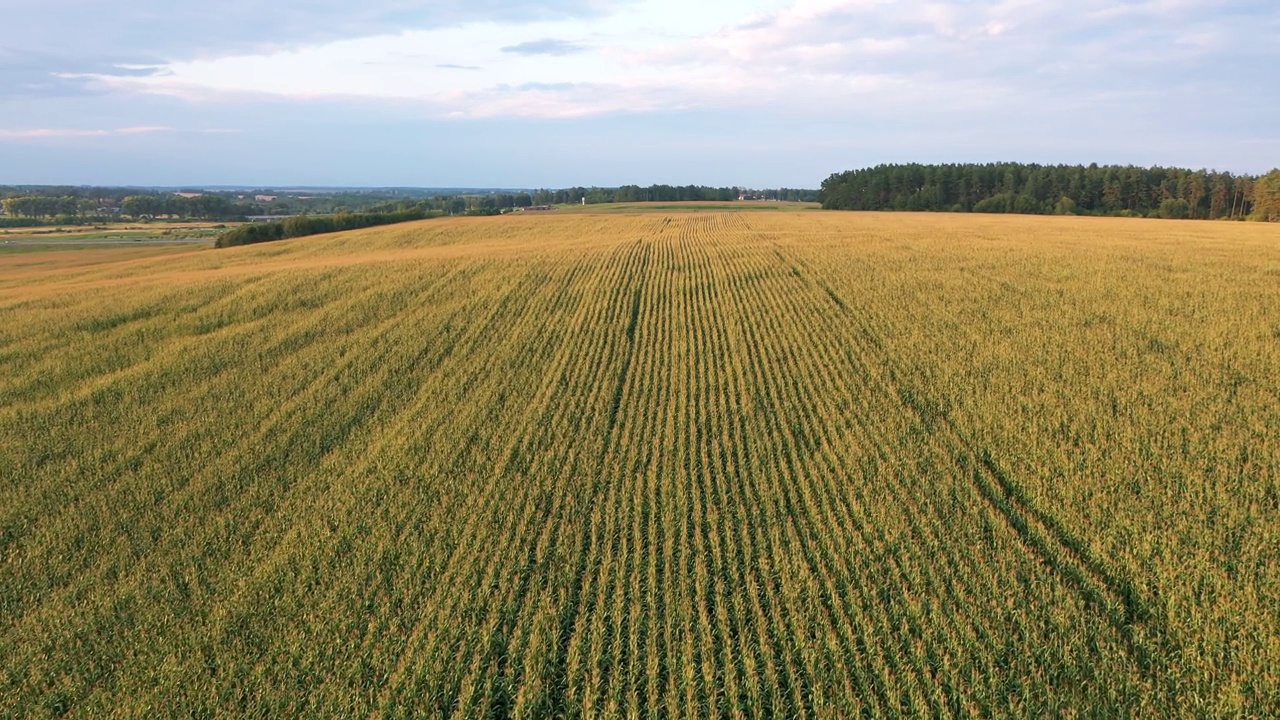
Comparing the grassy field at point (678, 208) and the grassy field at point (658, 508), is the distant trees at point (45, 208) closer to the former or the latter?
the grassy field at point (678, 208)

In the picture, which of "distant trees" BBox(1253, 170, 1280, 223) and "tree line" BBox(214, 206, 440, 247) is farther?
"distant trees" BBox(1253, 170, 1280, 223)

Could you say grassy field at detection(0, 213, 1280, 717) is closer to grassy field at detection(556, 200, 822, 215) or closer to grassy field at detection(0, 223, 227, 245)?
grassy field at detection(0, 223, 227, 245)

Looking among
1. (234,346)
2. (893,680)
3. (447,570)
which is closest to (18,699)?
(447,570)

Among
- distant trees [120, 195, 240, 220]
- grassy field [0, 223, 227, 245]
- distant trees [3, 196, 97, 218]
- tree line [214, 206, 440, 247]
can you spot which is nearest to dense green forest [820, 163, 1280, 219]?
tree line [214, 206, 440, 247]

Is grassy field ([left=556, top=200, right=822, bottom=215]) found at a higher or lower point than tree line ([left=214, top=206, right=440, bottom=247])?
higher

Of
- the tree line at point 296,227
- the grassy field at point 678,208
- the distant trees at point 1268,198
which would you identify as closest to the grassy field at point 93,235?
the tree line at point 296,227

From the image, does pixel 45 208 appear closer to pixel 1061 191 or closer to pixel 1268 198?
pixel 1061 191

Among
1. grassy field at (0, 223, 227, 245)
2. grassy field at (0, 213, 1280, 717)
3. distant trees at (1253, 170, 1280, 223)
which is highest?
distant trees at (1253, 170, 1280, 223)
